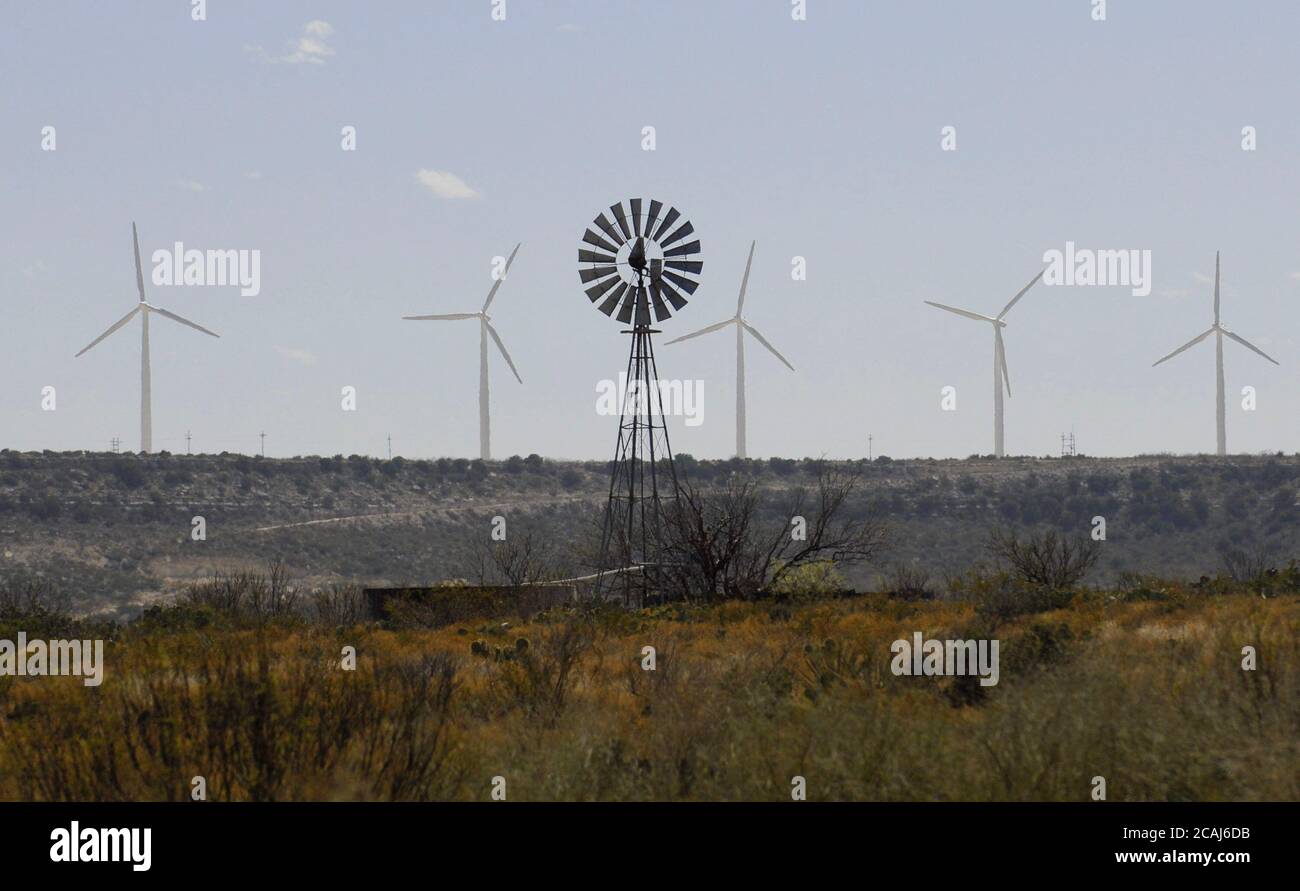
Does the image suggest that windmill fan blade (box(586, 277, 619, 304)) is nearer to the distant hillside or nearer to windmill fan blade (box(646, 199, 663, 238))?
windmill fan blade (box(646, 199, 663, 238))

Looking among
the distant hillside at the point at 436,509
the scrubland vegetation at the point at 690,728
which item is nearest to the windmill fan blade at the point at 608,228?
the scrubland vegetation at the point at 690,728

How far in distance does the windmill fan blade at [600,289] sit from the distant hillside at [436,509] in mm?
35922

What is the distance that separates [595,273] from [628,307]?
51.0 inches

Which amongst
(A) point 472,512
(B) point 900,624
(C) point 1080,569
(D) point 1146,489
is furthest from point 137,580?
(D) point 1146,489

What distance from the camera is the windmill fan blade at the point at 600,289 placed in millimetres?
36594

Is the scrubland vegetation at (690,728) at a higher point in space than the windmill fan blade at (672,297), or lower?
lower

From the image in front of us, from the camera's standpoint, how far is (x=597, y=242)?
36.7 metres

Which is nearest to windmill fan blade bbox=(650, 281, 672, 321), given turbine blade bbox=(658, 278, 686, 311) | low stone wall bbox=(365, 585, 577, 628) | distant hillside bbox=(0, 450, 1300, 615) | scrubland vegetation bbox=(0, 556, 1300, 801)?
turbine blade bbox=(658, 278, 686, 311)

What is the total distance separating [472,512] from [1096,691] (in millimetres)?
77259

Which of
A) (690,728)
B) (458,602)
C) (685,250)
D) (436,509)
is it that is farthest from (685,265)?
(436,509)

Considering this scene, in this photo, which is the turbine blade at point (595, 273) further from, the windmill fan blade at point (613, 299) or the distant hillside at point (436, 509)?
the distant hillside at point (436, 509)
